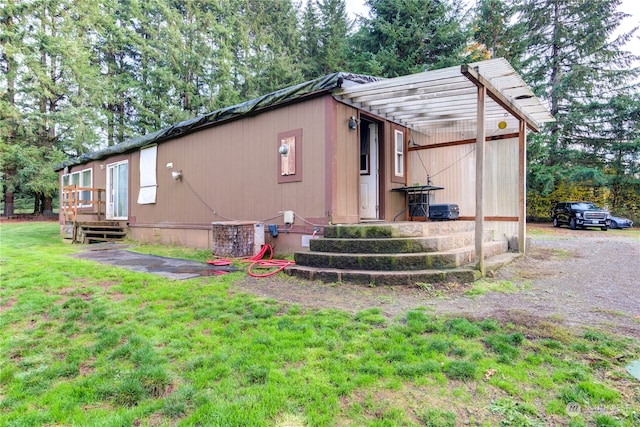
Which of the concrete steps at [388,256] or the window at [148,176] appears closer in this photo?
the concrete steps at [388,256]

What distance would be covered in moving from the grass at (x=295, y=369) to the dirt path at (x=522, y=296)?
270 millimetres

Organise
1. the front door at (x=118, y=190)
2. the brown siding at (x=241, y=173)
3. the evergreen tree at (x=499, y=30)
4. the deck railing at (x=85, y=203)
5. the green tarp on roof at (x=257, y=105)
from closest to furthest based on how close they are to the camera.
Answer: the green tarp on roof at (x=257, y=105), the brown siding at (x=241, y=173), the front door at (x=118, y=190), the deck railing at (x=85, y=203), the evergreen tree at (x=499, y=30)

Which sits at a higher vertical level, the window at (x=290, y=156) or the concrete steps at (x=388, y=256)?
the window at (x=290, y=156)

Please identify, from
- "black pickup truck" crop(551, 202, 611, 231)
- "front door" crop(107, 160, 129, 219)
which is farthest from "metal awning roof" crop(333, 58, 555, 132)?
"black pickup truck" crop(551, 202, 611, 231)

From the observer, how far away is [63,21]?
17.2 metres

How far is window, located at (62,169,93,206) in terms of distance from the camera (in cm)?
1143

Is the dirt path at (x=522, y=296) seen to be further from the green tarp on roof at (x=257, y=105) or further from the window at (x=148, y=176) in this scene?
the window at (x=148, y=176)

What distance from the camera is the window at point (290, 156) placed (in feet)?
18.5

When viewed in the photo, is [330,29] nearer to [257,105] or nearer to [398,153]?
[398,153]

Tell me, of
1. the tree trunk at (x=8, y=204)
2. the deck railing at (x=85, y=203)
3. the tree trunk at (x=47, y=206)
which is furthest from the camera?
the tree trunk at (x=47, y=206)

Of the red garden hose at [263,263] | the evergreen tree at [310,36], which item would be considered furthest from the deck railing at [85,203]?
the evergreen tree at [310,36]

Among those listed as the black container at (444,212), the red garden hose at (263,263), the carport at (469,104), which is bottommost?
the red garden hose at (263,263)

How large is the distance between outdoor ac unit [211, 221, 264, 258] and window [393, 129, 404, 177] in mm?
2951

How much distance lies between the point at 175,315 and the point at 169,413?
139cm
